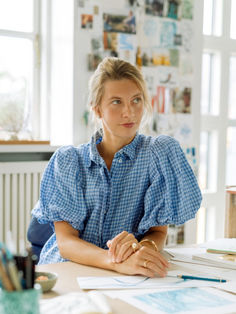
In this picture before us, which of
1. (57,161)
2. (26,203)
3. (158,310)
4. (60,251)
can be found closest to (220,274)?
(158,310)

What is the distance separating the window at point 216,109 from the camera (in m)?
3.62

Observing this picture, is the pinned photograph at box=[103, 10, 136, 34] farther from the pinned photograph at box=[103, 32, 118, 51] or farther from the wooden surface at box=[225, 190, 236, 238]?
the wooden surface at box=[225, 190, 236, 238]

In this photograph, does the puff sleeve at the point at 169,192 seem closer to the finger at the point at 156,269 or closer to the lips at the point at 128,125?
the lips at the point at 128,125

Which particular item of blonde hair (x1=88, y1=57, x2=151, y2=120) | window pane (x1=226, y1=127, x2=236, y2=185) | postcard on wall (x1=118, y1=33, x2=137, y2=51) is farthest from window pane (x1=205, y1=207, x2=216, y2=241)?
blonde hair (x1=88, y1=57, x2=151, y2=120)

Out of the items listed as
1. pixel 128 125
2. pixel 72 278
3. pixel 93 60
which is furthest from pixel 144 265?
pixel 93 60

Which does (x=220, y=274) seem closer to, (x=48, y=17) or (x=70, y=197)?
(x=70, y=197)

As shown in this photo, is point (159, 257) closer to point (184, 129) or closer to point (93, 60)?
point (93, 60)

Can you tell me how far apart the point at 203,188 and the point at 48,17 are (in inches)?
68.9

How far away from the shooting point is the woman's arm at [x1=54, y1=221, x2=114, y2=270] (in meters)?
1.28

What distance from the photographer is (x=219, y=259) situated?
4.35 ft

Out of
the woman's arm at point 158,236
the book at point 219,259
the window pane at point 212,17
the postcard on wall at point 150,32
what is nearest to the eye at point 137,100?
the woman's arm at point 158,236

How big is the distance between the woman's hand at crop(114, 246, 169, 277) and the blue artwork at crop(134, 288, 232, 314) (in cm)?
13

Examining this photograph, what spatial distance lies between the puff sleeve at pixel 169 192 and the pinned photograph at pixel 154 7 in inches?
70.0

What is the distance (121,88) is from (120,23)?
1546mm
